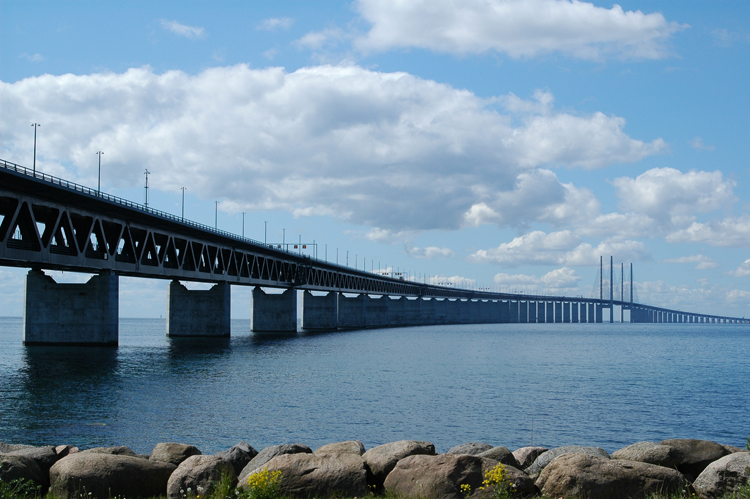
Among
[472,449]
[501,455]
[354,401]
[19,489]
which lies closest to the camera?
[19,489]

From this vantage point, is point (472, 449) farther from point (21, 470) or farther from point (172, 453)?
point (21, 470)

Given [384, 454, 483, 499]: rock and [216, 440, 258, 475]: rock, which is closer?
[384, 454, 483, 499]: rock

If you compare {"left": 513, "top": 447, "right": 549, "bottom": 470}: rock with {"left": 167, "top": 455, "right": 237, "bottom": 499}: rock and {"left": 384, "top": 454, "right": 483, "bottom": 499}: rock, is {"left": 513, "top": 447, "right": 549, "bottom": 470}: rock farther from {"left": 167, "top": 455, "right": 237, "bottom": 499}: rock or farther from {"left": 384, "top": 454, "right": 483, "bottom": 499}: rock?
{"left": 167, "top": 455, "right": 237, "bottom": 499}: rock

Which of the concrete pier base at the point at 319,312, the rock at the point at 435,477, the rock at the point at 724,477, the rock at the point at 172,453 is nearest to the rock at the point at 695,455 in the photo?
the rock at the point at 724,477

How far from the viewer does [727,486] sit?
12.8 metres

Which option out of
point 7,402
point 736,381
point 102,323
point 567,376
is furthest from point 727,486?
point 102,323

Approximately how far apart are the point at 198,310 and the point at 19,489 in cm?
9844

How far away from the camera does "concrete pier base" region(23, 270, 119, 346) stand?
73.3 metres

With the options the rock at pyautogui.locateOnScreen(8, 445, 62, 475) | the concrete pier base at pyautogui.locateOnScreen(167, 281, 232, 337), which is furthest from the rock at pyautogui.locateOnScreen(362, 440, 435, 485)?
the concrete pier base at pyautogui.locateOnScreen(167, 281, 232, 337)

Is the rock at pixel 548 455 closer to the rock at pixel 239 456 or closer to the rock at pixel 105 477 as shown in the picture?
the rock at pixel 239 456

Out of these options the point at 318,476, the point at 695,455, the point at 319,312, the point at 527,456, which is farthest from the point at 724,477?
the point at 319,312

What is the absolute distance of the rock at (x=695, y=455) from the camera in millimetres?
14961

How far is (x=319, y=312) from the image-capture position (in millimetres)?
172125

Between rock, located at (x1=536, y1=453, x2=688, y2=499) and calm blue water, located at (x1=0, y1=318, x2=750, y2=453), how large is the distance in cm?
1356
